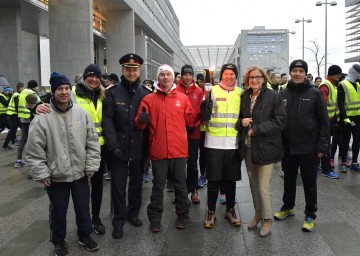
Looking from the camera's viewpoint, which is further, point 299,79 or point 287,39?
point 287,39

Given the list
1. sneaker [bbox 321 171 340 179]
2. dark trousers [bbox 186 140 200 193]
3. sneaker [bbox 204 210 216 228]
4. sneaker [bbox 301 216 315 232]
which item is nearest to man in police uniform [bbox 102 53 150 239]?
sneaker [bbox 204 210 216 228]

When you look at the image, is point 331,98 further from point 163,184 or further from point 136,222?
point 136,222

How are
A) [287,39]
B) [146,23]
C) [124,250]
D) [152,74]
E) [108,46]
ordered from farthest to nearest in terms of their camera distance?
[287,39], [152,74], [146,23], [108,46], [124,250]

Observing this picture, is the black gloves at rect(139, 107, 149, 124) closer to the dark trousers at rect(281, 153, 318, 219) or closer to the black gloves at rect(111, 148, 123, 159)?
the black gloves at rect(111, 148, 123, 159)

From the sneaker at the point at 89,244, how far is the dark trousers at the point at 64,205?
0.23 feet

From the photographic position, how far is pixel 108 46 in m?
30.8

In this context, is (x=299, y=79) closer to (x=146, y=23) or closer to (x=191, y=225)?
(x=191, y=225)

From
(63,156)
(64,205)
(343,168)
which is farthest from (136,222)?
(343,168)

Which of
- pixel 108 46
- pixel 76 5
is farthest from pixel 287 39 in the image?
pixel 76 5

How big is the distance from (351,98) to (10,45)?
877 inches

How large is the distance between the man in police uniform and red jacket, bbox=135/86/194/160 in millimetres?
149

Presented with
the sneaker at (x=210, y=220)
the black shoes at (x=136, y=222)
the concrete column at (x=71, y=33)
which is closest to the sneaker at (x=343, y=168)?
the sneaker at (x=210, y=220)

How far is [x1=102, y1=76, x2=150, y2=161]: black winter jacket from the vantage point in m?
4.59

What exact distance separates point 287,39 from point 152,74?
57856 millimetres
